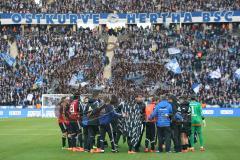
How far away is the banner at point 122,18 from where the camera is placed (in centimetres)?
6569

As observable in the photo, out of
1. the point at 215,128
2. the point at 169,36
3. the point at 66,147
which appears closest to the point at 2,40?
the point at 169,36

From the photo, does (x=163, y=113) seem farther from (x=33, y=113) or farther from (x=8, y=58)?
(x=8, y=58)

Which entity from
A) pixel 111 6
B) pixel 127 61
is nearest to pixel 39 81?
pixel 127 61

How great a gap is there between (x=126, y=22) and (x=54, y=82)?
44.9 feet

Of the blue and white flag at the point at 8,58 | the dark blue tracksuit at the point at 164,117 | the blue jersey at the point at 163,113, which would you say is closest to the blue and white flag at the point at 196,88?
the blue and white flag at the point at 8,58

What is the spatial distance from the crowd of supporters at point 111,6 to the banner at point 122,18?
2.73 ft

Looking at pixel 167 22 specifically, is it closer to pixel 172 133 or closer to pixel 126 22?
pixel 126 22

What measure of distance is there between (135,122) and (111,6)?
4747cm

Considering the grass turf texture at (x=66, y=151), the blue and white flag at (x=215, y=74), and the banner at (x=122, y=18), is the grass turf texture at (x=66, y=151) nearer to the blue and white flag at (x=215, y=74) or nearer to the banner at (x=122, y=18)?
the blue and white flag at (x=215, y=74)

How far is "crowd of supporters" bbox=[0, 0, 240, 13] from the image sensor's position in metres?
66.7

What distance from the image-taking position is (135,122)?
22.2 metres

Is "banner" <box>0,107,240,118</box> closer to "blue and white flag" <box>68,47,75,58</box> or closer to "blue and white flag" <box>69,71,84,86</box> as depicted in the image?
"blue and white flag" <box>69,71,84,86</box>

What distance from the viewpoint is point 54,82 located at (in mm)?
57250

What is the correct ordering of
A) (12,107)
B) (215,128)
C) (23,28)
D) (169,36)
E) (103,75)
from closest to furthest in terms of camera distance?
1. (215,128)
2. (12,107)
3. (103,75)
4. (169,36)
5. (23,28)
